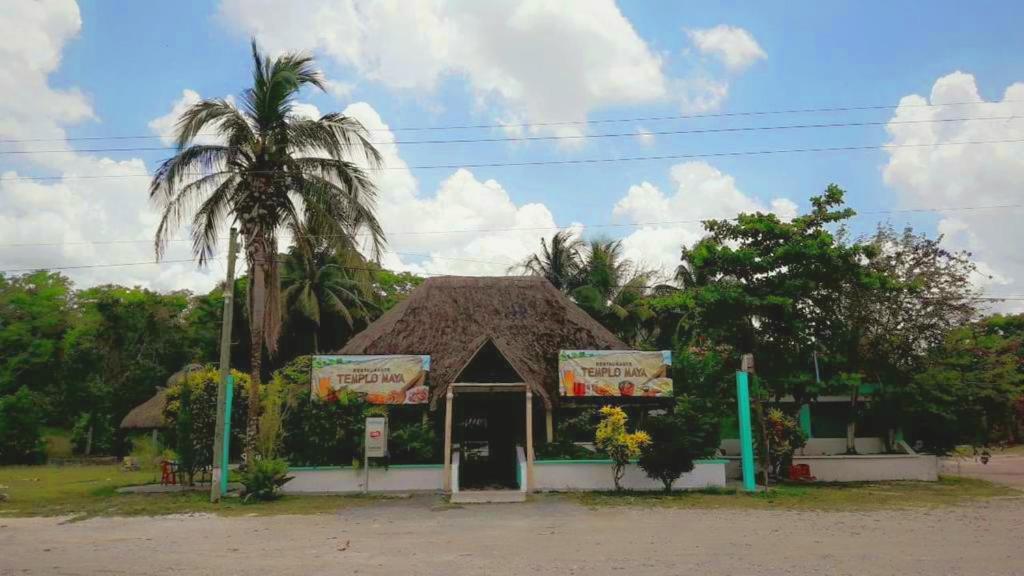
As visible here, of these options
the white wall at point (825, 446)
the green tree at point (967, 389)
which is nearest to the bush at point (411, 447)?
the white wall at point (825, 446)

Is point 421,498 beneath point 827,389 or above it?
beneath

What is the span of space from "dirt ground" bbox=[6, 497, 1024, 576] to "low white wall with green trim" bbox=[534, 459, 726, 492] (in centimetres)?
236

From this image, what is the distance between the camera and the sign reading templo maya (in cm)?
1769

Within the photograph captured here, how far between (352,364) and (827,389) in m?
12.2

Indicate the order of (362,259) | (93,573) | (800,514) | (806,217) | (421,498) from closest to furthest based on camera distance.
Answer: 1. (93,573)
2. (800,514)
3. (421,498)
4. (362,259)
5. (806,217)

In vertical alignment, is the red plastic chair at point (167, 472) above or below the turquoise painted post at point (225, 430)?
below

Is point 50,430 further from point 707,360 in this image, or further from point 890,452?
point 890,452

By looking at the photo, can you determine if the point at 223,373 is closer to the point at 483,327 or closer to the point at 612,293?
the point at 483,327

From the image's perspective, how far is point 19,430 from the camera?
28.1m

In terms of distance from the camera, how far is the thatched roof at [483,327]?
19266 mm

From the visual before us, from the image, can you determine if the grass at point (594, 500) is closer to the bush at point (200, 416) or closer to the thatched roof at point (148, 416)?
the bush at point (200, 416)

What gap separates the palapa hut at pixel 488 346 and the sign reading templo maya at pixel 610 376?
33.4 inches

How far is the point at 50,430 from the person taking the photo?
35.9m

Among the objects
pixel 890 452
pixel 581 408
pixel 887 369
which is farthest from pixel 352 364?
pixel 890 452
